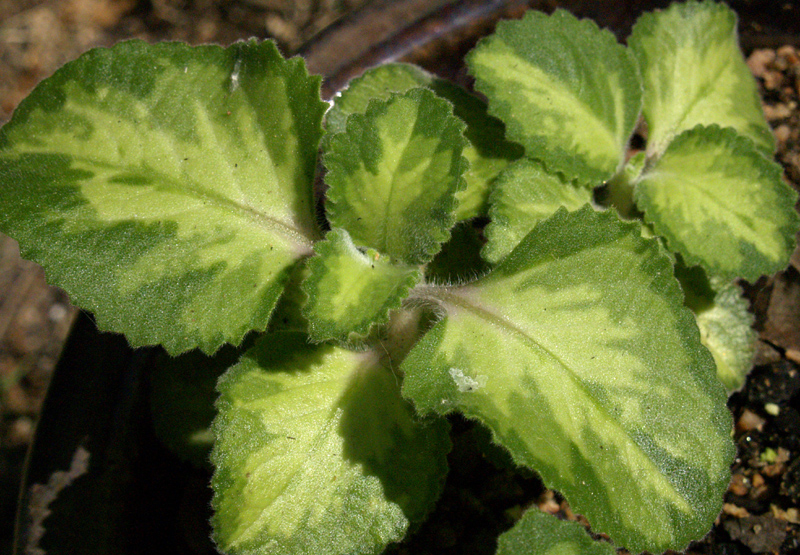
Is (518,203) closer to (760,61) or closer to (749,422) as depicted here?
(749,422)

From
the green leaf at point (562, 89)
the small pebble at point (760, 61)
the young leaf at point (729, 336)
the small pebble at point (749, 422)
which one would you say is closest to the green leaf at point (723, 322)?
the young leaf at point (729, 336)

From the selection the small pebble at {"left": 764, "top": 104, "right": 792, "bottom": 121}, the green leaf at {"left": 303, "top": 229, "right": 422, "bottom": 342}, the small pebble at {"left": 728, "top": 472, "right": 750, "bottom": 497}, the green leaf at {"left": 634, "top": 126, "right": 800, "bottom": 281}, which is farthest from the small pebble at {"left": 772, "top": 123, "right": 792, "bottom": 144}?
the green leaf at {"left": 303, "top": 229, "right": 422, "bottom": 342}

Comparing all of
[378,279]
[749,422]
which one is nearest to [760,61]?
[749,422]

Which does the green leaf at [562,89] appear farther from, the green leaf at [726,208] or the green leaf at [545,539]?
the green leaf at [545,539]

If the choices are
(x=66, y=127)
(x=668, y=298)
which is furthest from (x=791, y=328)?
(x=66, y=127)

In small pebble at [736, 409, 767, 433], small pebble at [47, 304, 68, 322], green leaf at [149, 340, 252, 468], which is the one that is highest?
green leaf at [149, 340, 252, 468]

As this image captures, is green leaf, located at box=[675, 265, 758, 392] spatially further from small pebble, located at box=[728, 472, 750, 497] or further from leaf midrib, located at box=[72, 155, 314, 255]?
leaf midrib, located at box=[72, 155, 314, 255]
